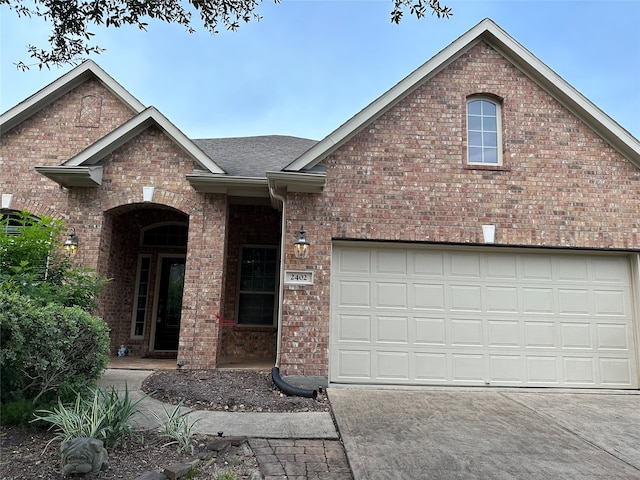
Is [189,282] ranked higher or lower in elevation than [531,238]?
lower

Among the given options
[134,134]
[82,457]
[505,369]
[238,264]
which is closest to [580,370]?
[505,369]

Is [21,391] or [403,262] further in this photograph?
[403,262]

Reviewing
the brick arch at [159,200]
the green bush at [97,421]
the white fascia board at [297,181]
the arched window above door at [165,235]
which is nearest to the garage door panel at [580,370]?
the white fascia board at [297,181]

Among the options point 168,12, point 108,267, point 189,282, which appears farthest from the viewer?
point 108,267

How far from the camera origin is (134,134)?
Answer: 848 centimetres

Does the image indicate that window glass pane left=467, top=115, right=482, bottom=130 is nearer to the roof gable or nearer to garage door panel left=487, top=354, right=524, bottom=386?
garage door panel left=487, top=354, right=524, bottom=386

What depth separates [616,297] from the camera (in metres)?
7.82

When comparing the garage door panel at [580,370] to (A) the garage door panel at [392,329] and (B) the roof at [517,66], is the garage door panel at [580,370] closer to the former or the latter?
(A) the garage door panel at [392,329]

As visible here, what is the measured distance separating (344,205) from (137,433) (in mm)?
4565

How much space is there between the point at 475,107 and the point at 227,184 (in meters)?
4.82

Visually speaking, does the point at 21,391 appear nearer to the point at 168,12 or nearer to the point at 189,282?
the point at 189,282

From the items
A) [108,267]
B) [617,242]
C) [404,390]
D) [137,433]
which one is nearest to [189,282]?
[108,267]

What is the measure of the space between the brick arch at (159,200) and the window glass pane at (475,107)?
5.40 m

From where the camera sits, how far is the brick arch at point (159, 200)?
8281 mm
